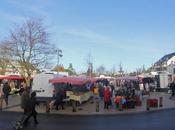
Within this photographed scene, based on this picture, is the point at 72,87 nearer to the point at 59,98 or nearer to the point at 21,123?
the point at 59,98

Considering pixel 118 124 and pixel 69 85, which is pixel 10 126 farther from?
pixel 69 85

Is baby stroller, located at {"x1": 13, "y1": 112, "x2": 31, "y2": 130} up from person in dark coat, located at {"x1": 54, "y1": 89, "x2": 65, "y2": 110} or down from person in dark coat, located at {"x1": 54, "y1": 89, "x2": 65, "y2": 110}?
down

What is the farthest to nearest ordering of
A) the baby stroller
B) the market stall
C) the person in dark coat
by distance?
the market stall → the person in dark coat → the baby stroller

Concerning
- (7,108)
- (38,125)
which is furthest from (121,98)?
(38,125)

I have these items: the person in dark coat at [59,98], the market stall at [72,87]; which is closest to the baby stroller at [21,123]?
the person in dark coat at [59,98]

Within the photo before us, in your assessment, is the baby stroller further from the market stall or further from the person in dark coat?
the market stall

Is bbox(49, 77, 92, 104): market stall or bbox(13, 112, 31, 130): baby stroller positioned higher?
bbox(49, 77, 92, 104): market stall

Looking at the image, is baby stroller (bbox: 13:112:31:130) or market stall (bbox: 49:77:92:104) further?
market stall (bbox: 49:77:92:104)

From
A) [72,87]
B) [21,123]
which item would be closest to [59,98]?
[72,87]

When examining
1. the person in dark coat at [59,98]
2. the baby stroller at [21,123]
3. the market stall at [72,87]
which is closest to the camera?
the baby stroller at [21,123]

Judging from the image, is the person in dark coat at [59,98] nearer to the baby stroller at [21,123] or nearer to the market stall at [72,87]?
the market stall at [72,87]

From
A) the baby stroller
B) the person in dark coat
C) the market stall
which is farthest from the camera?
the market stall

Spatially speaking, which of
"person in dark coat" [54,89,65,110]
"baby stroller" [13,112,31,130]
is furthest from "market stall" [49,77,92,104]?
"baby stroller" [13,112,31,130]

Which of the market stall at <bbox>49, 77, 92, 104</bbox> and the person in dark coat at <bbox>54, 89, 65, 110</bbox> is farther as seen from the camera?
the market stall at <bbox>49, 77, 92, 104</bbox>
